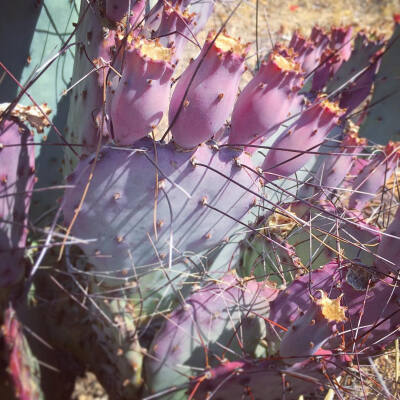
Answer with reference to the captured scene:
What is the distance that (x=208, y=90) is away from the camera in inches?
30.4

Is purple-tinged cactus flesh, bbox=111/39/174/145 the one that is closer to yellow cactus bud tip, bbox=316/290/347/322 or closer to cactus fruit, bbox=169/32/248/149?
cactus fruit, bbox=169/32/248/149

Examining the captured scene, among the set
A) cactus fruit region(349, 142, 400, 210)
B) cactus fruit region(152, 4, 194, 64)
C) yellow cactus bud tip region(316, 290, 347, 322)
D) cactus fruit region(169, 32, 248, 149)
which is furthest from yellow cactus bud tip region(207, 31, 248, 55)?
cactus fruit region(349, 142, 400, 210)

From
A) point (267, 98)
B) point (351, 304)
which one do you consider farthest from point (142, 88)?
point (351, 304)

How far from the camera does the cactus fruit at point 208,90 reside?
757 mm

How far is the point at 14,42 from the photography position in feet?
3.82

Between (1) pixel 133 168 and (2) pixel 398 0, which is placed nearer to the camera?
(1) pixel 133 168

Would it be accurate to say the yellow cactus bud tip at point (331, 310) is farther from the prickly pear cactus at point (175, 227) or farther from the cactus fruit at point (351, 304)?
the cactus fruit at point (351, 304)

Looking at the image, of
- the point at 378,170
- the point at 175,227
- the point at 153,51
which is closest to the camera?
the point at 153,51

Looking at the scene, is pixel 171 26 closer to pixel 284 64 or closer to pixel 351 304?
pixel 284 64

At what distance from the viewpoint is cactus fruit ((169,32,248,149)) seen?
0.76 metres

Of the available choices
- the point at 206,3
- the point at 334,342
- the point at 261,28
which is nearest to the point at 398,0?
the point at 261,28

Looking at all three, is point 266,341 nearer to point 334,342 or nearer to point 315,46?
point 334,342

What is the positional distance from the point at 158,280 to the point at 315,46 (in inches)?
40.3

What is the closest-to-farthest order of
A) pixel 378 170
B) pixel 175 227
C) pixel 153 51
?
pixel 153 51 < pixel 175 227 < pixel 378 170
